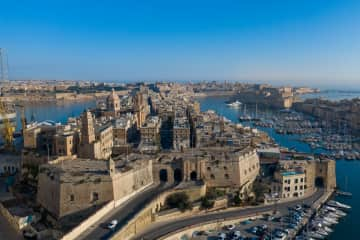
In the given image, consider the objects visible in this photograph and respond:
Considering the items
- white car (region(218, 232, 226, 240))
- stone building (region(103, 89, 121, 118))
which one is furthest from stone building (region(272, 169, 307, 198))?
stone building (region(103, 89, 121, 118))

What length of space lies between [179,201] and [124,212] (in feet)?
9.46

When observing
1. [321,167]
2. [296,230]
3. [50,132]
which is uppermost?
[50,132]

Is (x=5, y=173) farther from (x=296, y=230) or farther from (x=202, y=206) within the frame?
(x=296, y=230)

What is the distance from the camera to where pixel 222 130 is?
1187 inches

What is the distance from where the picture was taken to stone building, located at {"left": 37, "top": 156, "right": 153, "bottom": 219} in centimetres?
1499

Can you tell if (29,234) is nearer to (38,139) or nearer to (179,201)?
(179,201)

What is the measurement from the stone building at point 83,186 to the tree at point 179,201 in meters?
1.75

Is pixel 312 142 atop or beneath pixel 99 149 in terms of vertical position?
beneath

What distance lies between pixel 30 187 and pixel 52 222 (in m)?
5.28

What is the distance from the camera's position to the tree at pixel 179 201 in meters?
16.2

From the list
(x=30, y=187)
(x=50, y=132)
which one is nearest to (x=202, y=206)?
(x=30, y=187)

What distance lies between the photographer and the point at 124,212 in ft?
47.8

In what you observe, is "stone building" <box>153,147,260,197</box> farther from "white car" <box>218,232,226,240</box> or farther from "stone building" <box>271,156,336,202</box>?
"white car" <box>218,232,226,240</box>

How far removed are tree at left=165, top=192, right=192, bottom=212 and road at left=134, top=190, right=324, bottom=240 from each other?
565 mm
